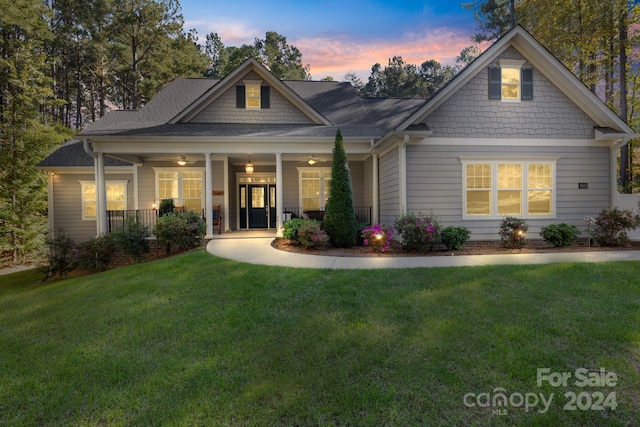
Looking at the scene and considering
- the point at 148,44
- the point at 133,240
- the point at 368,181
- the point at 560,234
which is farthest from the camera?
the point at 148,44

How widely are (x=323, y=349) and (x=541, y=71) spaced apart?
10364mm

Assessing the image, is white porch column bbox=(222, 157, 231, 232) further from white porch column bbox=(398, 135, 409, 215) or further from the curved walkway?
white porch column bbox=(398, 135, 409, 215)

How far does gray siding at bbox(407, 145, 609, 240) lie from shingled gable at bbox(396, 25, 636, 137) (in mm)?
818

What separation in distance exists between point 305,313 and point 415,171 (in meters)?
6.28

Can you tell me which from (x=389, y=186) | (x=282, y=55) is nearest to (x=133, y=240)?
(x=389, y=186)

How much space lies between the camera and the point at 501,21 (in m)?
22.0

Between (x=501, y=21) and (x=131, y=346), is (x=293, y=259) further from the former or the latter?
(x=501, y=21)

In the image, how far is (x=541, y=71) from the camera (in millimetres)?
9148

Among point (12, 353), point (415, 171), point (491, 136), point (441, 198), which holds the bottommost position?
point (12, 353)

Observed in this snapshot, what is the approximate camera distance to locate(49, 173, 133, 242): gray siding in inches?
508

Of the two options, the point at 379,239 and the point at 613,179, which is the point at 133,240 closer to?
the point at 379,239

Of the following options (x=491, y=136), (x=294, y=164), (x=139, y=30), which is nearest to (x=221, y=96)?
(x=294, y=164)

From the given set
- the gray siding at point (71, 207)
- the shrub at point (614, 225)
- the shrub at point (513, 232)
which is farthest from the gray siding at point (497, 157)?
the gray siding at point (71, 207)

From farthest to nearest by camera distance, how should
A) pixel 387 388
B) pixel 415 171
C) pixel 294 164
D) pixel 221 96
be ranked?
pixel 294 164 → pixel 221 96 → pixel 415 171 → pixel 387 388
